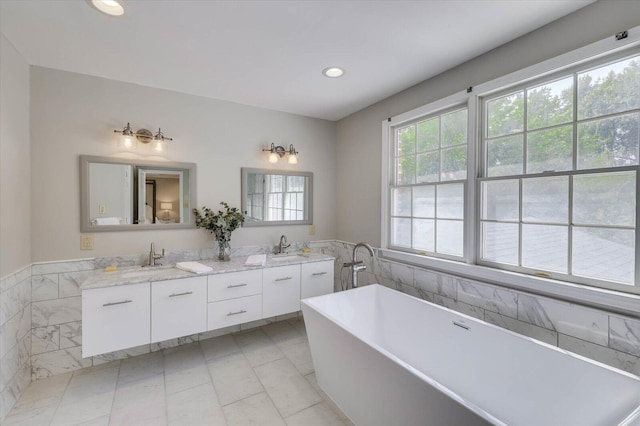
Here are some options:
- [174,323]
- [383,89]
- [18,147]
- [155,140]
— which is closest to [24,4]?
[18,147]

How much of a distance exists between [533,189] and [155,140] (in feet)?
10.5

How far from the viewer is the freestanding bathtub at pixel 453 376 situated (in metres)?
1.23

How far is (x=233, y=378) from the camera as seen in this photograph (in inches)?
91.2

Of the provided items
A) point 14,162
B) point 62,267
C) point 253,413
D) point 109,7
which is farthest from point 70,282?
point 109,7

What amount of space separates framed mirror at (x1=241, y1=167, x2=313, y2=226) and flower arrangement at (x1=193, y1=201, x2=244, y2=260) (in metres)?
0.23

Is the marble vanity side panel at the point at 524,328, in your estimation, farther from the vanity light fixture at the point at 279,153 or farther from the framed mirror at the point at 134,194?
the framed mirror at the point at 134,194

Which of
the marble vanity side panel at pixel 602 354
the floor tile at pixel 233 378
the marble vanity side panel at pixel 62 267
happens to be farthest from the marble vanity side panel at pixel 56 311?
the marble vanity side panel at pixel 602 354

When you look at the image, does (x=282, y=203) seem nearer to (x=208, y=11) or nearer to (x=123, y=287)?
(x=123, y=287)

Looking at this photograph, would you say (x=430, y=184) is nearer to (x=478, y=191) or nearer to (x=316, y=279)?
(x=478, y=191)

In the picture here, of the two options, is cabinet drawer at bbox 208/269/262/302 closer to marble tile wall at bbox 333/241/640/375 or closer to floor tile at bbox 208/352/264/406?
floor tile at bbox 208/352/264/406

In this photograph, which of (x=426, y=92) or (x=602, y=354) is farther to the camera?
(x=426, y=92)

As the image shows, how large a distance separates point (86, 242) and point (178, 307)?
1.02 metres

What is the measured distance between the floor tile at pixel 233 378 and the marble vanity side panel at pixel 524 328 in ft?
6.08

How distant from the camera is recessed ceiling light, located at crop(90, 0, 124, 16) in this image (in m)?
1.56
